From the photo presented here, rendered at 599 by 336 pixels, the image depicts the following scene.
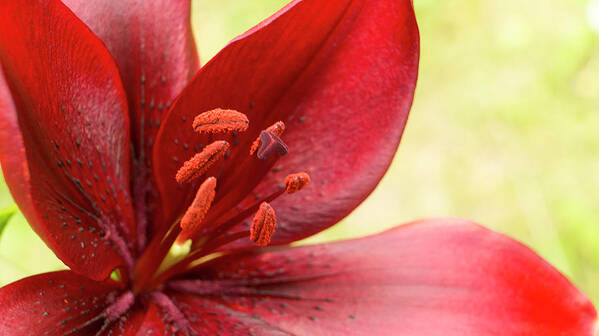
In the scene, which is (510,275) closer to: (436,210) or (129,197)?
(129,197)

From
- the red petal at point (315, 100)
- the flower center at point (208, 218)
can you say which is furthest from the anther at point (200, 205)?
the red petal at point (315, 100)

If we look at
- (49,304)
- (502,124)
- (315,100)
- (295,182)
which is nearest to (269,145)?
(295,182)

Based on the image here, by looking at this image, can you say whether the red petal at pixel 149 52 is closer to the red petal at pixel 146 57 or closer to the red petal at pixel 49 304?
the red petal at pixel 146 57

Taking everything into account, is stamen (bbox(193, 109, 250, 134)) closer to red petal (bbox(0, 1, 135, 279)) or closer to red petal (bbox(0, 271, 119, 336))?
red petal (bbox(0, 1, 135, 279))

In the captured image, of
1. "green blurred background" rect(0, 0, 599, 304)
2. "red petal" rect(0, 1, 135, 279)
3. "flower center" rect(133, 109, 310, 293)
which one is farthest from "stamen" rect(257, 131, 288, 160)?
"green blurred background" rect(0, 0, 599, 304)

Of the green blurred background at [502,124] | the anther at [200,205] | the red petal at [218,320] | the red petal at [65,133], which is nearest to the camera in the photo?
the red petal at [65,133]

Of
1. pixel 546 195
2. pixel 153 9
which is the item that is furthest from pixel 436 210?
pixel 153 9

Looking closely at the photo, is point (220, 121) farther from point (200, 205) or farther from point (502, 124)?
point (502, 124)
